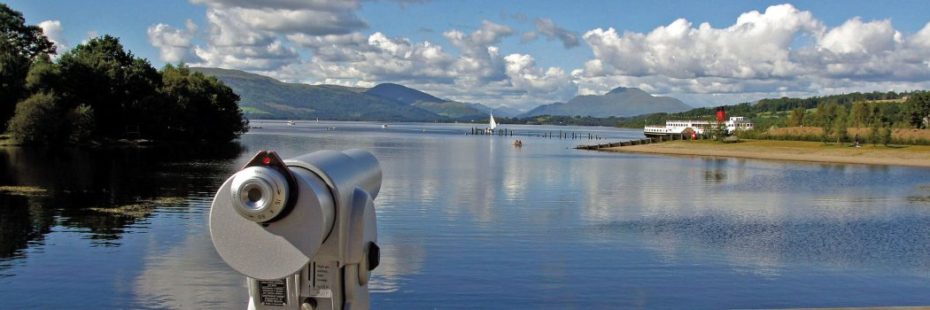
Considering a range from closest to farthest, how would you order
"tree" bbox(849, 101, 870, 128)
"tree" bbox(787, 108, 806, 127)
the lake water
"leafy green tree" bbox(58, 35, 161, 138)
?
the lake water
"leafy green tree" bbox(58, 35, 161, 138)
"tree" bbox(849, 101, 870, 128)
"tree" bbox(787, 108, 806, 127)

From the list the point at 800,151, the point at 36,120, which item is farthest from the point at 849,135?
the point at 36,120

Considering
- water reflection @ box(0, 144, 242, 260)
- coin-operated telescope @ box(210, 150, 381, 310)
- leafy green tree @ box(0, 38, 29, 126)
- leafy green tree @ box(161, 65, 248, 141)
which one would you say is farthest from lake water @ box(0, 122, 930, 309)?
leafy green tree @ box(161, 65, 248, 141)

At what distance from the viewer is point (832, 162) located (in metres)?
102

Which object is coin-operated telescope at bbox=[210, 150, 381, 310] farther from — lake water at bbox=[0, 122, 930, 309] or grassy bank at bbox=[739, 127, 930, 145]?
grassy bank at bbox=[739, 127, 930, 145]

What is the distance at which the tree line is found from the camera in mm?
92938

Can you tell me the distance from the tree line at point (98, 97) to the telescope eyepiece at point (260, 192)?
313 ft

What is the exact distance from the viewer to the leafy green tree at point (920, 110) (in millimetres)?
148250

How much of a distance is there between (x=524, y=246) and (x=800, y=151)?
102 metres

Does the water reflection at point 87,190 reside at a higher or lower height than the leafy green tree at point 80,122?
lower

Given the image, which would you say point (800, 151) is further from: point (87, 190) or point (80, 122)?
point (87, 190)

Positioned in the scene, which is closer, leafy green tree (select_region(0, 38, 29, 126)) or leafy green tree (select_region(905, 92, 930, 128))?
leafy green tree (select_region(0, 38, 29, 126))

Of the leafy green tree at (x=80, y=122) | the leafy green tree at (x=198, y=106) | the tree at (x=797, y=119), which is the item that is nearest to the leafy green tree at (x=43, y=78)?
the leafy green tree at (x=80, y=122)

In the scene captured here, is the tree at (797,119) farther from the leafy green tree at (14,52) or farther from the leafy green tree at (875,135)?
the leafy green tree at (14,52)

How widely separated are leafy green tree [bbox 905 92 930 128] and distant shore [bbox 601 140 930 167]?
32879mm
